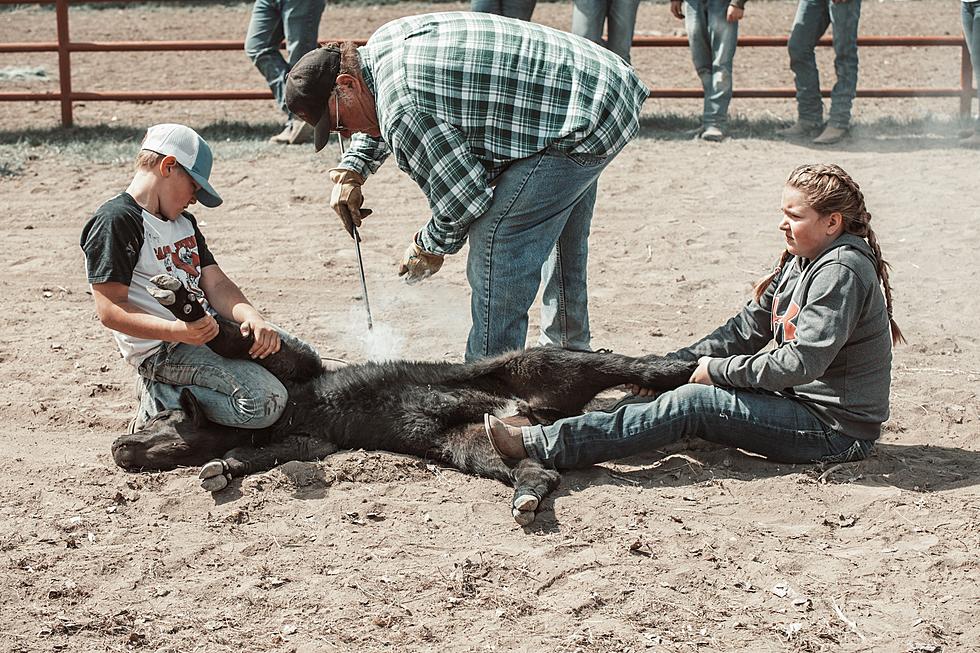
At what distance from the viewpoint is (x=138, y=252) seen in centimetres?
377

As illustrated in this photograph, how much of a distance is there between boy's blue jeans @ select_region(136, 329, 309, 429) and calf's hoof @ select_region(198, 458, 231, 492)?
0.26 metres

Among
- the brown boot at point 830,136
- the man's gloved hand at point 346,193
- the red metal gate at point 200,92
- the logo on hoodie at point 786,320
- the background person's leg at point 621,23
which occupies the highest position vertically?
the background person's leg at point 621,23

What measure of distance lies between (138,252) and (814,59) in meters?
7.00

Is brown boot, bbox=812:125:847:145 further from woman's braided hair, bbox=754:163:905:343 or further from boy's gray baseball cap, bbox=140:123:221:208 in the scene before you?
boy's gray baseball cap, bbox=140:123:221:208

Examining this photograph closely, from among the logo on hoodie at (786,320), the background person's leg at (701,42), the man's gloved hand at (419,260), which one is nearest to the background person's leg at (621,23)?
the background person's leg at (701,42)

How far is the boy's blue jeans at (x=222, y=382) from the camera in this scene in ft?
12.9

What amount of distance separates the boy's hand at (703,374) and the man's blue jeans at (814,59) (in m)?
6.00

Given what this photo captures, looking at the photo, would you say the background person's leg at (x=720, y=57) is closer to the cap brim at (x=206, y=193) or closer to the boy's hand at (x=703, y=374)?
the boy's hand at (x=703, y=374)

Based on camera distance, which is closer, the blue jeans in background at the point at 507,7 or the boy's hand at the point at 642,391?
the boy's hand at the point at 642,391

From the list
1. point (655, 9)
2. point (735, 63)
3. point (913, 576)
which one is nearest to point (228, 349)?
point (913, 576)

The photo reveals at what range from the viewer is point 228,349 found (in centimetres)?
394

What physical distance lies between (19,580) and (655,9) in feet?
53.0

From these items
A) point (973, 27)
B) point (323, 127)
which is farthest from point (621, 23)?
point (323, 127)

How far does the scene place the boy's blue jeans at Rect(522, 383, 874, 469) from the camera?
3711mm
